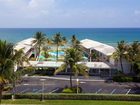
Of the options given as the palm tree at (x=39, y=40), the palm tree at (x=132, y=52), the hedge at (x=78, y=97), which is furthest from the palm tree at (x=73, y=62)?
the palm tree at (x=39, y=40)

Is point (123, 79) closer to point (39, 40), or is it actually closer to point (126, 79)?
point (126, 79)

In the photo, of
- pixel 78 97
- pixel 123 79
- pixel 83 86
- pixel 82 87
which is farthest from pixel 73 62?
pixel 123 79

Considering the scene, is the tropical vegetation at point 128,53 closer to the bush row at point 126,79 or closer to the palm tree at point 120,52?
the palm tree at point 120,52

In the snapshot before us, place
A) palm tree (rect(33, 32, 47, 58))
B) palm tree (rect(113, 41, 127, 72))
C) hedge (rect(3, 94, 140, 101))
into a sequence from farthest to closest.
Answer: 1. palm tree (rect(33, 32, 47, 58))
2. palm tree (rect(113, 41, 127, 72))
3. hedge (rect(3, 94, 140, 101))

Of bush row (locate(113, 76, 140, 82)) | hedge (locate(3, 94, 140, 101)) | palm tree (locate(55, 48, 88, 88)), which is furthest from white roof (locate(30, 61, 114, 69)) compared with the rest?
hedge (locate(3, 94, 140, 101))

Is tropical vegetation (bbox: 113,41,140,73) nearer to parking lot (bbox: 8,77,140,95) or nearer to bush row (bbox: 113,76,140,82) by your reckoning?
bush row (bbox: 113,76,140,82)

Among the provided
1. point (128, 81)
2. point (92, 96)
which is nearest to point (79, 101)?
point (92, 96)

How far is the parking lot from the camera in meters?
67.6

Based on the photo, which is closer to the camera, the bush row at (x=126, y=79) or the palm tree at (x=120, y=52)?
the bush row at (x=126, y=79)

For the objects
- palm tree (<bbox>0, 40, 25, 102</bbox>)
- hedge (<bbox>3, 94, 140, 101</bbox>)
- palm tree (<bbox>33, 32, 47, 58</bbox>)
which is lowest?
hedge (<bbox>3, 94, 140, 101</bbox>)

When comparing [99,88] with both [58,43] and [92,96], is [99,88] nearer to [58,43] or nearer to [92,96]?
[92,96]

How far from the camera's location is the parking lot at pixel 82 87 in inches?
2660

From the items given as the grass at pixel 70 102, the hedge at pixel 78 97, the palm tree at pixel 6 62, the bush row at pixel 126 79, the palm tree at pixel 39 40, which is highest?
the palm tree at pixel 39 40

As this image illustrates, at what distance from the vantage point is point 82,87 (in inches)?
2842
